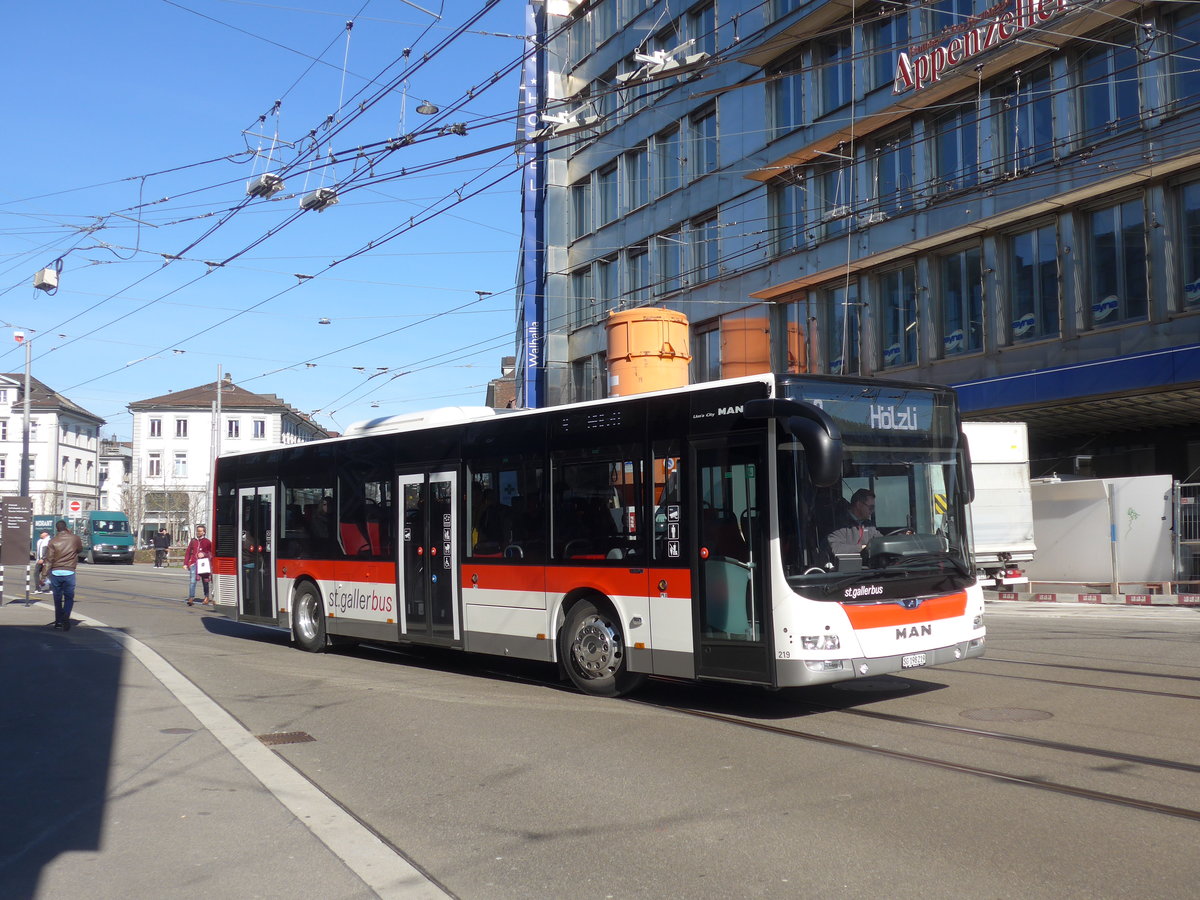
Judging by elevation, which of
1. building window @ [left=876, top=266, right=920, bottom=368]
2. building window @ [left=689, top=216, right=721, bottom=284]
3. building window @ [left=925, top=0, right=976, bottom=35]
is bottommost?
building window @ [left=876, top=266, right=920, bottom=368]

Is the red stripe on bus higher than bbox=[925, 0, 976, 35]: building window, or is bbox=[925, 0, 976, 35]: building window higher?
bbox=[925, 0, 976, 35]: building window

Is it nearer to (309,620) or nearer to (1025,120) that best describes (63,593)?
(309,620)

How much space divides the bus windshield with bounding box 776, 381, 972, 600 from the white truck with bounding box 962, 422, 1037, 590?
12302 millimetres

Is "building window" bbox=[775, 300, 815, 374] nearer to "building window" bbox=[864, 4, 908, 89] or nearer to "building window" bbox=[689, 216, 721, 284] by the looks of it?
"building window" bbox=[689, 216, 721, 284]

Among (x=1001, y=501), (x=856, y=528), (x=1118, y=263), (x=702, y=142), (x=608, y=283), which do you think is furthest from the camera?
(x=608, y=283)

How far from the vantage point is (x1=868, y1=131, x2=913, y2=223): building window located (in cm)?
2653

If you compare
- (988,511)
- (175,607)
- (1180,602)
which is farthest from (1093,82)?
(175,607)

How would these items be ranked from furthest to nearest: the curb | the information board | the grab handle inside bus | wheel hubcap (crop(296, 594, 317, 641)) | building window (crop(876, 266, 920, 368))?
the information board
building window (crop(876, 266, 920, 368))
the curb
wheel hubcap (crop(296, 594, 317, 641))
the grab handle inside bus

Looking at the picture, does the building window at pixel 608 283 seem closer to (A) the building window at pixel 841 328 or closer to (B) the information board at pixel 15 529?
(A) the building window at pixel 841 328

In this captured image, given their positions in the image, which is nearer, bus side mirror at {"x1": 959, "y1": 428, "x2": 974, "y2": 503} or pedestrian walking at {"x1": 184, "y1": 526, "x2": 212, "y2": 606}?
bus side mirror at {"x1": 959, "y1": 428, "x2": 974, "y2": 503}

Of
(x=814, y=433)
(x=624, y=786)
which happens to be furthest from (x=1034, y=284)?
(x=624, y=786)

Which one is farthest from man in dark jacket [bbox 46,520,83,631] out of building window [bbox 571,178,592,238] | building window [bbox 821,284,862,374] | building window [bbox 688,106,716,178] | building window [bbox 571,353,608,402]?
building window [bbox 571,178,592,238]

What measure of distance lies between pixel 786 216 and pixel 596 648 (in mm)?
21902

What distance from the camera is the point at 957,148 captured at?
25328 millimetres
